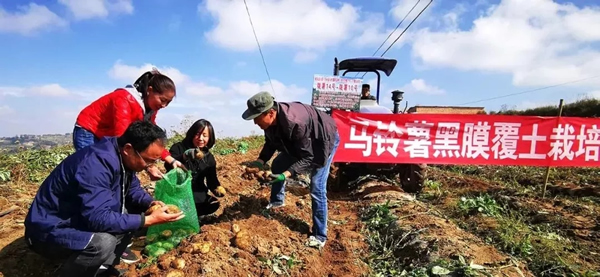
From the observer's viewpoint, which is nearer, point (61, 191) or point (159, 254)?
point (61, 191)

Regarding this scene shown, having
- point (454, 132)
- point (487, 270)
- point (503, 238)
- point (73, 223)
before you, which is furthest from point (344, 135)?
point (73, 223)

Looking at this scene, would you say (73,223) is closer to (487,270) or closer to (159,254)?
(159,254)

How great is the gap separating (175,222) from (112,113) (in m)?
1.03

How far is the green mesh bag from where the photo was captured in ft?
9.34

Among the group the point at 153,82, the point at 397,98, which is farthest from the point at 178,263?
the point at 397,98

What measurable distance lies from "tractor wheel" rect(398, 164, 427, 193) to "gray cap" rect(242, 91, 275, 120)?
346 cm

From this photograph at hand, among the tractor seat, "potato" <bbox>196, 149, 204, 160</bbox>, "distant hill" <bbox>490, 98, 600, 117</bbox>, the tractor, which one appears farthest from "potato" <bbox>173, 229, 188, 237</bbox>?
"distant hill" <bbox>490, 98, 600, 117</bbox>

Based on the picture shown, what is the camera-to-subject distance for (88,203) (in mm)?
2100

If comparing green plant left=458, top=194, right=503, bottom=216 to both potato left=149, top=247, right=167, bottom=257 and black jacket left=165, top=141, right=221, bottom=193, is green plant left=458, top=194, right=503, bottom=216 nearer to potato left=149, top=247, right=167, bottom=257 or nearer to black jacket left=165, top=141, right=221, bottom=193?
black jacket left=165, top=141, right=221, bottom=193

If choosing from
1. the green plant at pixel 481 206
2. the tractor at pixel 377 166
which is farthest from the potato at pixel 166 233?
the tractor at pixel 377 166

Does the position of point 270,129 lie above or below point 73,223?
above

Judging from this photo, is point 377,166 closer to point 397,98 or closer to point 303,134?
point 397,98

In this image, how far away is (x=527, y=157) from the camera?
5.66 meters

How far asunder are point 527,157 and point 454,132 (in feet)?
4.00
